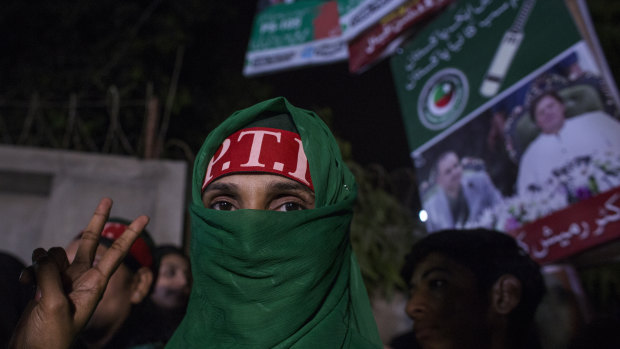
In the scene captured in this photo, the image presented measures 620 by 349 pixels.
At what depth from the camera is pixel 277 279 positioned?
1.19m

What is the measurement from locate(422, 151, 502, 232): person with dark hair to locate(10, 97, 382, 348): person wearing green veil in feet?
5.79

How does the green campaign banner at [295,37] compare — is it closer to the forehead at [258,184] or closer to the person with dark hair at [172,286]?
the person with dark hair at [172,286]

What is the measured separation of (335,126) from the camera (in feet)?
14.3

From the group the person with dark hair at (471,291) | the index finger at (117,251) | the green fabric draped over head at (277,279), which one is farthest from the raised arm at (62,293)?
the person with dark hair at (471,291)

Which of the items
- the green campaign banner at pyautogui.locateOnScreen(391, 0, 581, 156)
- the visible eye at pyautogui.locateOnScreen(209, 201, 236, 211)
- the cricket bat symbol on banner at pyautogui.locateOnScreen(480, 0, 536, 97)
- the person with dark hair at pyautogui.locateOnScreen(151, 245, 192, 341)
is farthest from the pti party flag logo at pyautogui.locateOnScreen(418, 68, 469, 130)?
the visible eye at pyautogui.locateOnScreen(209, 201, 236, 211)

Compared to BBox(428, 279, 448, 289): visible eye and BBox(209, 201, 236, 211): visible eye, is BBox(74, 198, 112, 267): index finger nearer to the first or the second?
BBox(209, 201, 236, 211): visible eye

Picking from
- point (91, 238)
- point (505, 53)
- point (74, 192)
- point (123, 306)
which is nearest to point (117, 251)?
point (91, 238)

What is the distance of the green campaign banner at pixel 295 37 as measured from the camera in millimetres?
5137

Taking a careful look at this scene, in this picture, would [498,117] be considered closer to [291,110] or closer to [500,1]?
[500,1]

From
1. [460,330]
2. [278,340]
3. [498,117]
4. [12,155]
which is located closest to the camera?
A: [278,340]

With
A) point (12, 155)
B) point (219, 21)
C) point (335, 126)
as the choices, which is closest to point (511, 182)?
point (335, 126)

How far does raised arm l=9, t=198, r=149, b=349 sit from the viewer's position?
0.99 metres

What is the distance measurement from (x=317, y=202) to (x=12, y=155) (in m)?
4.08

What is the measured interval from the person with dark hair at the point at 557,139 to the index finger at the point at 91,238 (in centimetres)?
232
